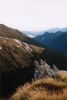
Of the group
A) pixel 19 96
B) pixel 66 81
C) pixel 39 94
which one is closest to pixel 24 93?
pixel 19 96

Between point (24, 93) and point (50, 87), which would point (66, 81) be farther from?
point (24, 93)

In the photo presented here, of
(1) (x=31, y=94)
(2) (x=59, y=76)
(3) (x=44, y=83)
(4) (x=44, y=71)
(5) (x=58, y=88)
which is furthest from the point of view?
(4) (x=44, y=71)

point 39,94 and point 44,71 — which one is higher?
point 44,71

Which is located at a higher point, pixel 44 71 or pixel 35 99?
pixel 44 71

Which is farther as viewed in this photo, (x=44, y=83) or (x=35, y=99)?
(x=44, y=83)

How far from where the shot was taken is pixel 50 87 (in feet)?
49.3

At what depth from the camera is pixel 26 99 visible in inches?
511

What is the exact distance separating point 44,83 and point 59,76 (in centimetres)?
307

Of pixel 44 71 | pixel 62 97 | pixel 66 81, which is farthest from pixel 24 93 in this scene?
pixel 44 71

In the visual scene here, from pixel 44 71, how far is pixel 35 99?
12.1 meters

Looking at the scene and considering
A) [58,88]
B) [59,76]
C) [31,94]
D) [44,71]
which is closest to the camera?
[31,94]

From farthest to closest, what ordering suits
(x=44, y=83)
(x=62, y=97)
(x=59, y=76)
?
(x=59, y=76), (x=44, y=83), (x=62, y=97)

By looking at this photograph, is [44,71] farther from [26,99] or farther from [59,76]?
[26,99]

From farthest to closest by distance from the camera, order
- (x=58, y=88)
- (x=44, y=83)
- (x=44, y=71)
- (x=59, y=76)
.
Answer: (x=44, y=71), (x=59, y=76), (x=44, y=83), (x=58, y=88)
